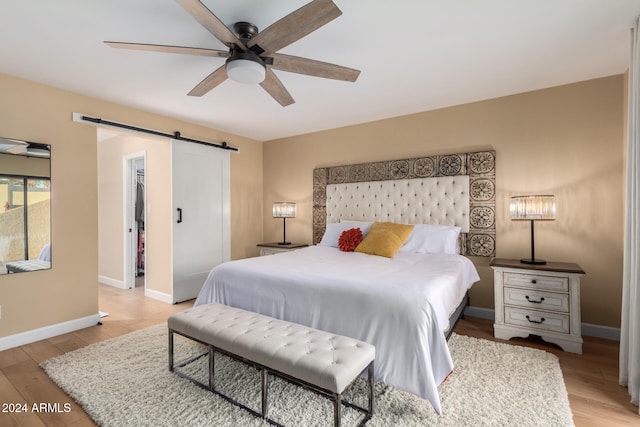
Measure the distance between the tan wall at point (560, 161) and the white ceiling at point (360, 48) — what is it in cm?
21

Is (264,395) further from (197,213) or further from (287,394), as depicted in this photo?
(197,213)

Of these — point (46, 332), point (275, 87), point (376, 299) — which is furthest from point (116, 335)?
point (275, 87)

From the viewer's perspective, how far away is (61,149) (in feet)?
10.0

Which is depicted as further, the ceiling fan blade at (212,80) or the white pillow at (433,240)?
the white pillow at (433,240)

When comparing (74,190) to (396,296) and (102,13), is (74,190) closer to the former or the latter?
(102,13)

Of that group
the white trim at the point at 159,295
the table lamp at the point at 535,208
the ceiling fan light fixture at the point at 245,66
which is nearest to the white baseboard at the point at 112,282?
the white trim at the point at 159,295

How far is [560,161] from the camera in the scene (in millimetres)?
3074

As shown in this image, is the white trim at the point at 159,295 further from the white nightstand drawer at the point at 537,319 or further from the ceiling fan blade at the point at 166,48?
the white nightstand drawer at the point at 537,319

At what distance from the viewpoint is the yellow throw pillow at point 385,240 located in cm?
315

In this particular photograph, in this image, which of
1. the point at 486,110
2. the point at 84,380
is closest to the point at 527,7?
the point at 486,110

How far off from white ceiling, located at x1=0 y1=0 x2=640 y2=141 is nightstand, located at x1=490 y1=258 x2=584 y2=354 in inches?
70.7

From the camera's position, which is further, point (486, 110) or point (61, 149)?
point (486, 110)

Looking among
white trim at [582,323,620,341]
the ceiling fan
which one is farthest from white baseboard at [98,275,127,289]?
white trim at [582,323,620,341]

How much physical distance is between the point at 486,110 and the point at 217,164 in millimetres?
3664
